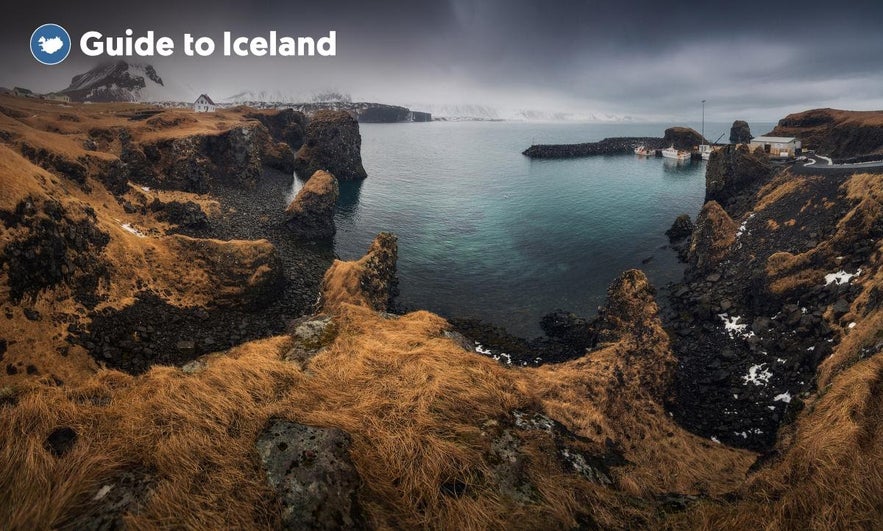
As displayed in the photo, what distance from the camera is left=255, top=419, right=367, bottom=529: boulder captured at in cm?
433

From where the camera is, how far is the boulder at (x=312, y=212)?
1566 inches

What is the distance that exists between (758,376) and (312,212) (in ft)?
125

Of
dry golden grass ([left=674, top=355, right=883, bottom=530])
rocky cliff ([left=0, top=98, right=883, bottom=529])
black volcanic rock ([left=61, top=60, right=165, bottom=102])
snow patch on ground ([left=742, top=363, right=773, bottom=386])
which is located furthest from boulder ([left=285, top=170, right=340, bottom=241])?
black volcanic rock ([left=61, top=60, right=165, bottom=102])

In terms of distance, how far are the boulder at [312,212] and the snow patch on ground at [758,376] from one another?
1454 inches

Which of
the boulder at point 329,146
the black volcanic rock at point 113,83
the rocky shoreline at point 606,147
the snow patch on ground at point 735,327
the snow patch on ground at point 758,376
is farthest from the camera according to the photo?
the black volcanic rock at point 113,83

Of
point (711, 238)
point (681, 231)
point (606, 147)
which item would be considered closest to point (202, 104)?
point (606, 147)

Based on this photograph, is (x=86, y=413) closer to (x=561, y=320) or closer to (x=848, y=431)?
(x=848, y=431)

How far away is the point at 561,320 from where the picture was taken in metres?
26.5

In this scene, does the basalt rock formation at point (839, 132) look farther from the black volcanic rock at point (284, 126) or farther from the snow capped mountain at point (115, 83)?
the snow capped mountain at point (115, 83)

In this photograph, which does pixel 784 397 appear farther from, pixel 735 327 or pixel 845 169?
pixel 845 169

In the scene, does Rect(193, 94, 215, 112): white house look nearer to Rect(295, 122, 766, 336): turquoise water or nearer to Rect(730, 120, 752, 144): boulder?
Rect(295, 122, 766, 336): turquoise water

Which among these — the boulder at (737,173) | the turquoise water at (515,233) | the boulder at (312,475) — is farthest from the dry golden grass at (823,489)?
the boulder at (737,173)

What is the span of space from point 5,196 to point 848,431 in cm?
2839

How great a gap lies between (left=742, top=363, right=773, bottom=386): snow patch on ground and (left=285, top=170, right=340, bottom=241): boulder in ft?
121
